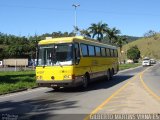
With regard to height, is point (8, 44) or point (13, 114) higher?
point (8, 44)

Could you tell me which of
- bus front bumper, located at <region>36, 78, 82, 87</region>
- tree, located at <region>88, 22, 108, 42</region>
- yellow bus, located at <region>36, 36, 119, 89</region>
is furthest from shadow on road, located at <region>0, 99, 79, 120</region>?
tree, located at <region>88, 22, 108, 42</region>

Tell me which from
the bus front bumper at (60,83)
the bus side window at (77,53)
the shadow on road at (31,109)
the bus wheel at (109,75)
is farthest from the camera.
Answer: the bus wheel at (109,75)

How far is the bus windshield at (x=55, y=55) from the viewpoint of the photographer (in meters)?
21.4

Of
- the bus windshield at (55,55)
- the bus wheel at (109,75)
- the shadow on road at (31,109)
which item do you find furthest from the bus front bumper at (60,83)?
the bus wheel at (109,75)

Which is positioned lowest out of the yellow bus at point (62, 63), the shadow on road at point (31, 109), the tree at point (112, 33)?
the shadow on road at point (31, 109)

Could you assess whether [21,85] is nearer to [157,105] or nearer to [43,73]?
[43,73]

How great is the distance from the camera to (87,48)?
24438 millimetres

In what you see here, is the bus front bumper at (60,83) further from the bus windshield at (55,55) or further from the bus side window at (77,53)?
the bus side window at (77,53)

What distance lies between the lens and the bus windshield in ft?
70.1

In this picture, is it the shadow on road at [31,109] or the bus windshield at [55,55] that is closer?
the shadow on road at [31,109]

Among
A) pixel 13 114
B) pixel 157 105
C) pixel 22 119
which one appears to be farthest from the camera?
pixel 157 105

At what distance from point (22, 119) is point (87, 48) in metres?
12.8

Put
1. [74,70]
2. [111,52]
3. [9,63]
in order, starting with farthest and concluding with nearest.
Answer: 1. [9,63]
2. [111,52]
3. [74,70]

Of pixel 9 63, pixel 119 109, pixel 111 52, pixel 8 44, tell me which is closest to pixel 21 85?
pixel 111 52
